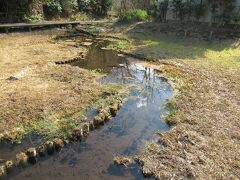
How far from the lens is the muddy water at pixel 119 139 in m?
5.49

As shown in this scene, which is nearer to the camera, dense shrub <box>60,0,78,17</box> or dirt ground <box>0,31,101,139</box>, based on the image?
dirt ground <box>0,31,101,139</box>

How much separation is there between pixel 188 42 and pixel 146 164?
1135cm

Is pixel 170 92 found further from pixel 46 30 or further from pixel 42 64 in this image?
pixel 46 30

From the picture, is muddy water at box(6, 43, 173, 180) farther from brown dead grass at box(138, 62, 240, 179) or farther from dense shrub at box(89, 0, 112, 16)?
dense shrub at box(89, 0, 112, 16)

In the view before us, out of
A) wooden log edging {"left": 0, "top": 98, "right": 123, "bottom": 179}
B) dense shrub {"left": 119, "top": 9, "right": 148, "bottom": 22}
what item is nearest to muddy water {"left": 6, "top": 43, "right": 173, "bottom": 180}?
wooden log edging {"left": 0, "top": 98, "right": 123, "bottom": 179}

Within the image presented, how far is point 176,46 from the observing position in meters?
15.1

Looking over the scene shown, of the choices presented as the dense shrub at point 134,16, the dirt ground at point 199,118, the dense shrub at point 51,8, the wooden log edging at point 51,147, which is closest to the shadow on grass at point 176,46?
the dirt ground at point 199,118

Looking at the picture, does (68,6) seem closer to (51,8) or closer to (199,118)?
(51,8)

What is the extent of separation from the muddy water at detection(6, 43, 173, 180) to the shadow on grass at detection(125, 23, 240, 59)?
299cm

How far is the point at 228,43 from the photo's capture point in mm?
15734

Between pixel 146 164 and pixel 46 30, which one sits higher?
pixel 46 30

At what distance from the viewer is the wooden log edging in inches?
218

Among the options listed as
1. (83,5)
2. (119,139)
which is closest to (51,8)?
(83,5)

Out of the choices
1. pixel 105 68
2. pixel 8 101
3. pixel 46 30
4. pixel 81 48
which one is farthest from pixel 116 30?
pixel 8 101
